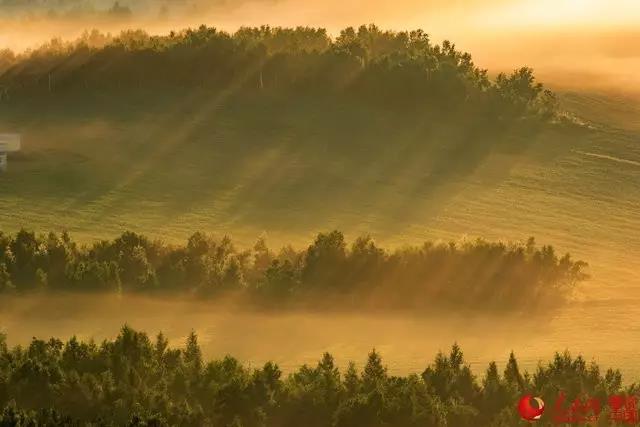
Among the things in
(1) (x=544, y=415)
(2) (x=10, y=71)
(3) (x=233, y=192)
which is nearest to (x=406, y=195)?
(3) (x=233, y=192)

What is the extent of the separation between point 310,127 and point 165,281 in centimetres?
5327

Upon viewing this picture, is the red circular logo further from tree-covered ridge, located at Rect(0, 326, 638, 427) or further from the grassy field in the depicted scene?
the grassy field

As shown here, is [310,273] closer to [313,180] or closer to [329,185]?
[329,185]

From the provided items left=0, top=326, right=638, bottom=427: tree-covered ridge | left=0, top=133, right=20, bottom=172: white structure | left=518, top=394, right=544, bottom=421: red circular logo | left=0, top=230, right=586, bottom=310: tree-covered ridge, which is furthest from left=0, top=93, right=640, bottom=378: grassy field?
left=518, top=394, right=544, bottom=421: red circular logo

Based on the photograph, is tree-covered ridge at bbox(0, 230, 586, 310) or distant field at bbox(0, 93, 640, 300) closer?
tree-covered ridge at bbox(0, 230, 586, 310)

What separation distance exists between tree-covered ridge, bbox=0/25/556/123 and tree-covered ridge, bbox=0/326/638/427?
Result: 273 ft

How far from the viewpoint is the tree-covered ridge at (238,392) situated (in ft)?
145

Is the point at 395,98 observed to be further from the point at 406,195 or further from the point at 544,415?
the point at 544,415

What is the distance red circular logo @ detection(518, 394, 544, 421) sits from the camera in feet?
147

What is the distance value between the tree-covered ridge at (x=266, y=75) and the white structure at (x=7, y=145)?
16458mm

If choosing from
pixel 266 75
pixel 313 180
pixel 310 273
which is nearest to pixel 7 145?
pixel 313 180

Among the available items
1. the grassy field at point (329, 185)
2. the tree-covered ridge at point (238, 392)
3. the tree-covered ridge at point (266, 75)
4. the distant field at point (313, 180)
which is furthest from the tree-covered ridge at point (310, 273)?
the tree-covered ridge at point (266, 75)

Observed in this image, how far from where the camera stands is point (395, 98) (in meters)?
132

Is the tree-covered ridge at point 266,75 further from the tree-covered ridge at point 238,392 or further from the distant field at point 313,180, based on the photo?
the tree-covered ridge at point 238,392
